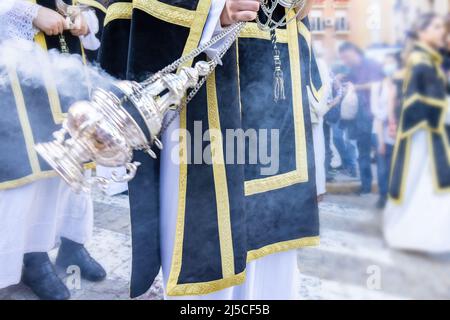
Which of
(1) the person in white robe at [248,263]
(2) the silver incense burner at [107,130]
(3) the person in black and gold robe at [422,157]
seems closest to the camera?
(2) the silver incense burner at [107,130]

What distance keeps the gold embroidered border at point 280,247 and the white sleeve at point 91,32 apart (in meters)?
0.78

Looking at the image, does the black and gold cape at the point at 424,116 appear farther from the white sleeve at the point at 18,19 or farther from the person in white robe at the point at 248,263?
the white sleeve at the point at 18,19

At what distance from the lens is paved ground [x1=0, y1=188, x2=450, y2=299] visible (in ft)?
4.44

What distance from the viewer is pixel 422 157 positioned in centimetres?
122

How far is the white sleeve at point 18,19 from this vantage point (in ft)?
3.46

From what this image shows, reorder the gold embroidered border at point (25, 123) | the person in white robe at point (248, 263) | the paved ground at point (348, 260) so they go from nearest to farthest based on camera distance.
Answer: the person in white robe at point (248, 263) < the gold embroidered border at point (25, 123) < the paved ground at point (348, 260)

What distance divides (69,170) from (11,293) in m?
0.91

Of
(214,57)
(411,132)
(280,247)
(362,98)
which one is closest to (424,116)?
(411,132)

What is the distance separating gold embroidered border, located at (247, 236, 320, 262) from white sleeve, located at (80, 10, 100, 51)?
785 millimetres

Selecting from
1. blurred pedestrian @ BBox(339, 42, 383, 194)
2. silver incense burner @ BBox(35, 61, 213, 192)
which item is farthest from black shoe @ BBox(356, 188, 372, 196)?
silver incense burner @ BBox(35, 61, 213, 192)

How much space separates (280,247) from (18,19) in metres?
0.98

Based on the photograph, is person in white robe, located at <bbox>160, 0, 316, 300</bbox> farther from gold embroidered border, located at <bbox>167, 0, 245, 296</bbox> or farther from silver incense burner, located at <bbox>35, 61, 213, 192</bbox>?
silver incense burner, located at <bbox>35, 61, 213, 192</bbox>

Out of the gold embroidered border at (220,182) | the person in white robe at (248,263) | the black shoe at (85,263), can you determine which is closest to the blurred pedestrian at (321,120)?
the person in white robe at (248,263)
